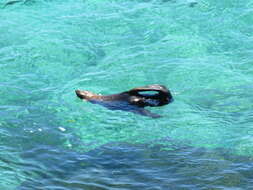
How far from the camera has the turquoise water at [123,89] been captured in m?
6.19

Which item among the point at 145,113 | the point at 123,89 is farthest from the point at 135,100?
the point at 123,89

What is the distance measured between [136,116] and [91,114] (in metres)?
0.63

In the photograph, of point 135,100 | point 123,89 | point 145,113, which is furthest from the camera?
point 123,89

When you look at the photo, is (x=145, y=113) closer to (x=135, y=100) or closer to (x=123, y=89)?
(x=135, y=100)

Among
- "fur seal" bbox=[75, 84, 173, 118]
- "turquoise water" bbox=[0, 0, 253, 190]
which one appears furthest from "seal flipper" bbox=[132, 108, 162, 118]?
"turquoise water" bbox=[0, 0, 253, 190]

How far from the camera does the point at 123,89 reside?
27.9ft

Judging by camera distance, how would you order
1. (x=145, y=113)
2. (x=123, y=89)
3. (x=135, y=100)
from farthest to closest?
(x=123, y=89) < (x=135, y=100) < (x=145, y=113)

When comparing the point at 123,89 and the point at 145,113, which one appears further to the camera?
the point at 123,89

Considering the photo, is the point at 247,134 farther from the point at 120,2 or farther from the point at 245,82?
the point at 120,2

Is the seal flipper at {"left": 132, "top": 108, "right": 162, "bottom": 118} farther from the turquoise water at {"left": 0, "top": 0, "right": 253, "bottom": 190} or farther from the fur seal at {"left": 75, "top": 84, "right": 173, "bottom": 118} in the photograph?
the turquoise water at {"left": 0, "top": 0, "right": 253, "bottom": 190}

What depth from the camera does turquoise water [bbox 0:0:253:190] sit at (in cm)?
619

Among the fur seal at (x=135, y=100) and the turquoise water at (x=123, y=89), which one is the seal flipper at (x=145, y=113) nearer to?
the fur seal at (x=135, y=100)

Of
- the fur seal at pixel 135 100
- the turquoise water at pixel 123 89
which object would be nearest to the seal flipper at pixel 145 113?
the fur seal at pixel 135 100

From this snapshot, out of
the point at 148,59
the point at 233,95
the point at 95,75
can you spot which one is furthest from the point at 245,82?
the point at 95,75
